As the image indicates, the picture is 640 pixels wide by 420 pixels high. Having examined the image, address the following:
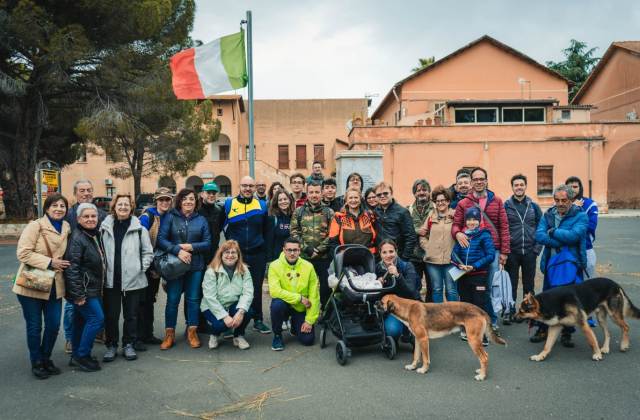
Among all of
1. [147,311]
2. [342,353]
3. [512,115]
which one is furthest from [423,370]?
[512,115]

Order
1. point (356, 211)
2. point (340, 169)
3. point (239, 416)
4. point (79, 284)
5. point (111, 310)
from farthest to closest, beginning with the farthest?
1. point (340, 169)
2. point (356, 211)
3. point (111, 310)
4. point (79, 284)
5. point (239, 416)

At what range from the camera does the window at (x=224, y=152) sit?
4344cm

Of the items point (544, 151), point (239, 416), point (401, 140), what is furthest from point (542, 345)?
point (544, 151)

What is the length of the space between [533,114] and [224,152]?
2628 cm

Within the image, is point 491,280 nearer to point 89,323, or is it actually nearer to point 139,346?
point 139,346

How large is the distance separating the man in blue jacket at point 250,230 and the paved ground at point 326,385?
80 centimetres

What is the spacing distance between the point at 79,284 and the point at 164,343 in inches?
51.6

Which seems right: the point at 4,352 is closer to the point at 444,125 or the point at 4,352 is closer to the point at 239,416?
the point at 239,416

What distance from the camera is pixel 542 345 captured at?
5.61 meters

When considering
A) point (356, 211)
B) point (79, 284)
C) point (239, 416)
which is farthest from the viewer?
point (356, 211)

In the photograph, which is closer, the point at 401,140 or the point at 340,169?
the point at 340,169

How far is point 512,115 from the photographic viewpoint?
1163 inches

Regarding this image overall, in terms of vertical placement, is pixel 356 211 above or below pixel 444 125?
below

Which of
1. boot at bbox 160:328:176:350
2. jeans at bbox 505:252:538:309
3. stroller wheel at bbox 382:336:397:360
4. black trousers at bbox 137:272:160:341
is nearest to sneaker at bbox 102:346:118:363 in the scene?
black trousers at bbox 137:272:160:341
